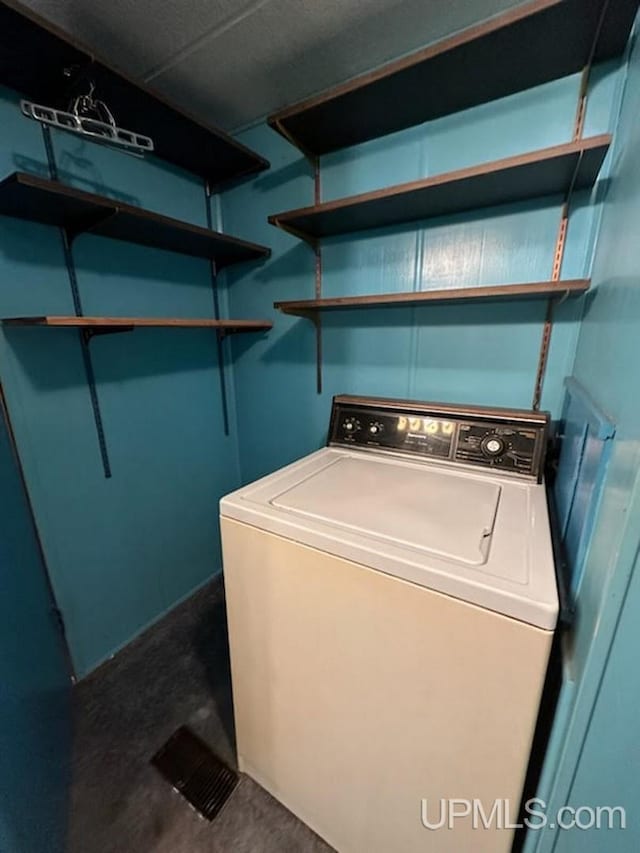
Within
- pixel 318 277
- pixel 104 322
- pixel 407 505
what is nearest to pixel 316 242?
pixel 318 277

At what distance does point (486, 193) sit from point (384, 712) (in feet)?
5.12

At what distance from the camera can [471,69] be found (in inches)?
42.3

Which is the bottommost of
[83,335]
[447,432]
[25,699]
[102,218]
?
[25,699]

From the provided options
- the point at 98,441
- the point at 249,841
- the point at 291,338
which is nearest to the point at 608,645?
the point at 249,841

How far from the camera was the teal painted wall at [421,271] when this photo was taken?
47.1 inches

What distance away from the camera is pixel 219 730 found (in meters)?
1.40

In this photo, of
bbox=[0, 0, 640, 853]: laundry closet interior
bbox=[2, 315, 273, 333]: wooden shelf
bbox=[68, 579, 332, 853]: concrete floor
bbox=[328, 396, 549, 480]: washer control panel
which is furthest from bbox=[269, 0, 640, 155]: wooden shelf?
bbox=[68, 579, 332, 853]: concrete floor

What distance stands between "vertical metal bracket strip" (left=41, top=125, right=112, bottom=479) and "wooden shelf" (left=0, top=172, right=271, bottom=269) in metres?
0.09

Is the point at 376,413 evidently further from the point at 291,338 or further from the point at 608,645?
the point at 608,645

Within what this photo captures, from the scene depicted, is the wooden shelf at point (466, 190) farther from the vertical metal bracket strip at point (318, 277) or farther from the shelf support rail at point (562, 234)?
the vertical metal bracket strip at point (318, 277)

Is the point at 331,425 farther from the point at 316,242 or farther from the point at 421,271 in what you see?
the point at 316,242

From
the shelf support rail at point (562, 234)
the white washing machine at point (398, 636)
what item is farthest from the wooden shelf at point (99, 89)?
the white washing machine at point (398, 636)

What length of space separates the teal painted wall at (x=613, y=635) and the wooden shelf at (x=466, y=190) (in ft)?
0.62

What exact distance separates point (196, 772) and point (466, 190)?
2215 millimetres
